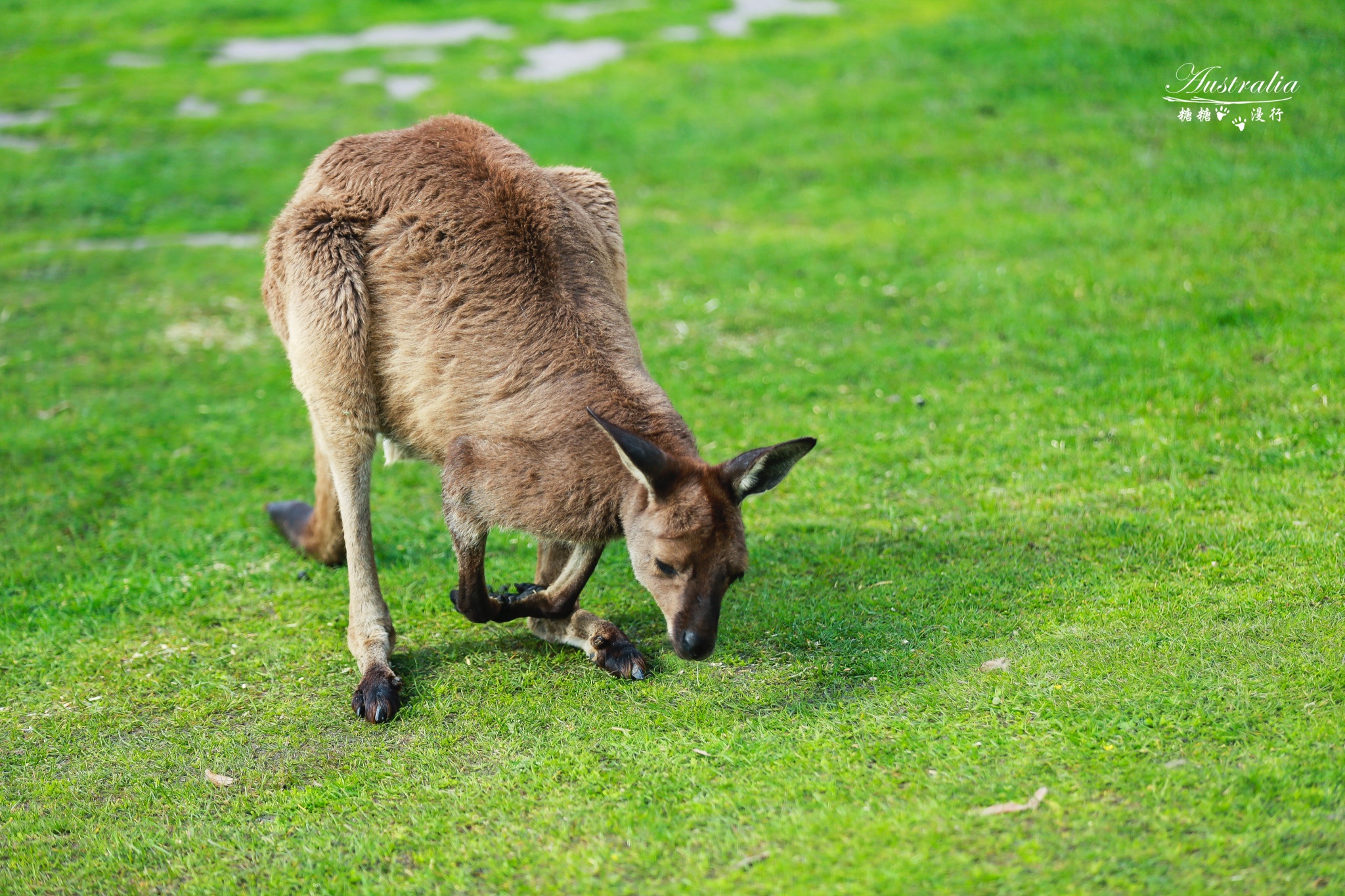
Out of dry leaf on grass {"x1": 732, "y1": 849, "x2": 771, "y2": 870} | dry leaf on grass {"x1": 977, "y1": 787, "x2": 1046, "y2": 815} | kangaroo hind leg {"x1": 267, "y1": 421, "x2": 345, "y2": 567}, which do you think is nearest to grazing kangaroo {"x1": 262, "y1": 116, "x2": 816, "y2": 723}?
kangaroo hind leg {"x1": 267, "y1": 421, "x2": 345, "y2": 567}

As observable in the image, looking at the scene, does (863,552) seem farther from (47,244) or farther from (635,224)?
(47,244)

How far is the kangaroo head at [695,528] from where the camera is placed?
3881mm

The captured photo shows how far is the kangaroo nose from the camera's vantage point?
12.7 feet

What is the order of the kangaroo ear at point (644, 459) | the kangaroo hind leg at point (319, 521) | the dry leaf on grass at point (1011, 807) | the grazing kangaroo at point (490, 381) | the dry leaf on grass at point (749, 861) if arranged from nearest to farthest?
1. the dry leaf on grass at point (749, 861)
2. the dry leaf on grass at point (1011, 807)
3. the kangaroo ear at point (644, 459)
4. the grazing kangaroo at point (490, 381)
5. the kangaroo hind leg at point (319, 521)

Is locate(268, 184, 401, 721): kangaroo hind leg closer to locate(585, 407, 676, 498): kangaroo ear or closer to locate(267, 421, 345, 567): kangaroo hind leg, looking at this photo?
locate(267, 421, 345, 567): kangaroo hind leg

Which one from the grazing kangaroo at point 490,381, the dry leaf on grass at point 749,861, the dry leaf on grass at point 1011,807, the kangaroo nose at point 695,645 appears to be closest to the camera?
the dry leaf on grass at point 749,861

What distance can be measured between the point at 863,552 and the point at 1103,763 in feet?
6.29

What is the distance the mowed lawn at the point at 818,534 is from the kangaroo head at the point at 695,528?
46 centimetres

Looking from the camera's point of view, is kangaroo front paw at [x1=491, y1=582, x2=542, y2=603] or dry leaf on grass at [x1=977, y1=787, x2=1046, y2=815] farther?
kangaroo front paw at [x1=491, y1=582, x2=542, y2=603]

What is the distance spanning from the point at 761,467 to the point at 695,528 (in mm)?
293

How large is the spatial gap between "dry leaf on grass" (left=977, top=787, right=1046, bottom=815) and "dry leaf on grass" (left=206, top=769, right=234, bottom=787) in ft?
8.13

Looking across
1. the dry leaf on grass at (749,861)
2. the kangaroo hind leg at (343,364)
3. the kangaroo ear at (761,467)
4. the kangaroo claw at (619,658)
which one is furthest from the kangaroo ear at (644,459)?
the kangaroo hind leg at (343,364)

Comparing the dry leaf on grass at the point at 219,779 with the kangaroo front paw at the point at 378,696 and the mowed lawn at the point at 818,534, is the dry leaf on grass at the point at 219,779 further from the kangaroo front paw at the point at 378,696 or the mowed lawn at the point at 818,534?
the kangaroo front paw at the point at 378,696

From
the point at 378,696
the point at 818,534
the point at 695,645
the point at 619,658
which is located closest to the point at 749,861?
the point at 695,645
